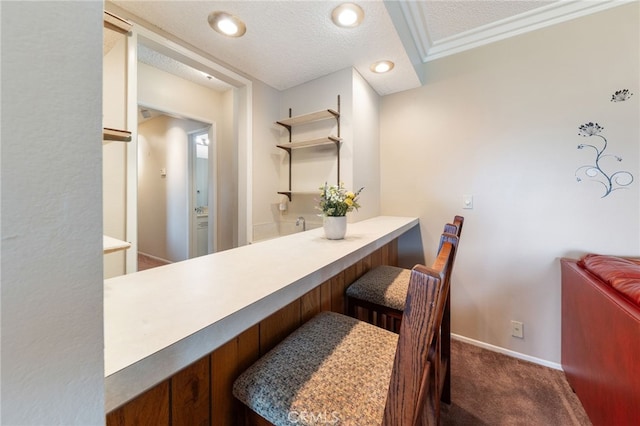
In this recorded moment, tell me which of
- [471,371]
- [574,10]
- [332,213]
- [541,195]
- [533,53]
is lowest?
[471,371]

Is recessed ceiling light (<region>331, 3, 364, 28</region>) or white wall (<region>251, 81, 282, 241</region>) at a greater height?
recessed ceiling light (<region>331, 3, 364, 28</region>)

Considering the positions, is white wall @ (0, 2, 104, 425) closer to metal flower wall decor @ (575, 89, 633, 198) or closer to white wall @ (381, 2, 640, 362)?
white wall @ (381, 2, 640, 362)

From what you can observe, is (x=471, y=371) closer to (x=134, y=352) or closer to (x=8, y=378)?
(x=134, y=352)

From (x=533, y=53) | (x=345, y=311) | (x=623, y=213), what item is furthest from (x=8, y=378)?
(x=533, y=53)

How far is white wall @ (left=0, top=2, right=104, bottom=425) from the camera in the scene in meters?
0.24

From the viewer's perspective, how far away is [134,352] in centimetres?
37

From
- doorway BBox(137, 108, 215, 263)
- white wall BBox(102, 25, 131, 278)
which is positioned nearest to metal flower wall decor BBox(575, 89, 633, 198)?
white wall BBox(102, 25, 131, 278)

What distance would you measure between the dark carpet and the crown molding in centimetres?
237

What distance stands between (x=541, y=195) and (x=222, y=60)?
2.54m

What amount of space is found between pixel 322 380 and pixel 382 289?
0.68 m

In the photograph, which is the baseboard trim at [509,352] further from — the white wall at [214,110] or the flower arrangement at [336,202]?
the white wall at [214,110]

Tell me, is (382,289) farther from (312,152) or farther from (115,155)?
(115,155)

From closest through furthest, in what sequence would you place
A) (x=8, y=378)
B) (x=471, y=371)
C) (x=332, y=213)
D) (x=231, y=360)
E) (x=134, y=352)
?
1. (x=8, y=378)
2. (x=134, y=352)
3. (x=231, y=360)
4. (x=332, y=213)
5. (x=471, y=371)

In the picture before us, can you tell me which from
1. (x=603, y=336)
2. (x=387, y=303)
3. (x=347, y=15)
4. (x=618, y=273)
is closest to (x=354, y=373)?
(x=387, y=303)
